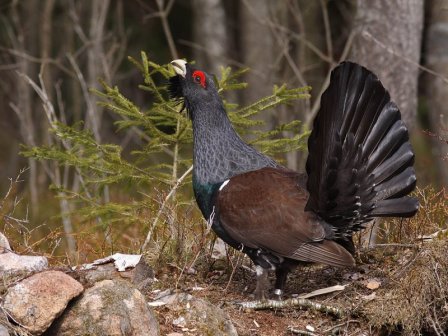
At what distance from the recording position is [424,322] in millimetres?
5539

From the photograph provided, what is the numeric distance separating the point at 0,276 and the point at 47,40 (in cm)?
1115

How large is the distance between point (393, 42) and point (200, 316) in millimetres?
4814

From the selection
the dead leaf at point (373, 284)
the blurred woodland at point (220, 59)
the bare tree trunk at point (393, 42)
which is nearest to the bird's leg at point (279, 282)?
the dead leaf at point (373, 284)

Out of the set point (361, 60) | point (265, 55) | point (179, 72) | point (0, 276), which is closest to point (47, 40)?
point (265, 55)

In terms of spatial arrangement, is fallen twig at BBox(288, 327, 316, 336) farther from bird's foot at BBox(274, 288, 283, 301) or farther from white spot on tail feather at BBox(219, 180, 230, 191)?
white spot on tail feather at BBox(219, 180, 230, 191)

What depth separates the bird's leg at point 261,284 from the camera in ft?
18.9

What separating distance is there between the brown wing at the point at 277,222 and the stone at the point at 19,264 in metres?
1.24

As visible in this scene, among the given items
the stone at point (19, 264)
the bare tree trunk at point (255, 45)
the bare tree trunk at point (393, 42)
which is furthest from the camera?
the bare tree trunk at point (255, 45)

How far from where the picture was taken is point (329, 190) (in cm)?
552

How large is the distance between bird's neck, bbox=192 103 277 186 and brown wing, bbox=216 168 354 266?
233 millimetres

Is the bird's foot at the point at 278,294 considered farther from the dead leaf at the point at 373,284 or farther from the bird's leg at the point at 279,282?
the dead leaf at the point at 373,284

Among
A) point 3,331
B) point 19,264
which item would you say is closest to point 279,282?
point 19,264

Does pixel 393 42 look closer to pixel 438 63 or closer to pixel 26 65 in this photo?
pixel 438 63

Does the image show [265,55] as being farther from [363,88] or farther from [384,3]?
[363,88]
